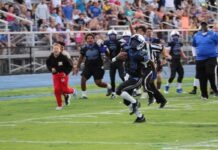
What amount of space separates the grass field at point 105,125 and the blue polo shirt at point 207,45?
4.11 ft

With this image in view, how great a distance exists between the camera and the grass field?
1523cm

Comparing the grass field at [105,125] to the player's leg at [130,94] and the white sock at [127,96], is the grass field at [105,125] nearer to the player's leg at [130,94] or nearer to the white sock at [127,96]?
the player's leg at [130,94]

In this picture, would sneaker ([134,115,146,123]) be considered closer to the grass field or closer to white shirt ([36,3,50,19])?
the grass field

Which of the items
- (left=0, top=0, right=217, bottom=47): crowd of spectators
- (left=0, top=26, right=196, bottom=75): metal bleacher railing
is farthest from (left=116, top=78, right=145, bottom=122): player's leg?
(left=0, top=26, right=196, bottom=75): metal bleacher railing

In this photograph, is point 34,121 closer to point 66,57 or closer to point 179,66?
point 66,57

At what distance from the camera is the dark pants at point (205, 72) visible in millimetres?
24308

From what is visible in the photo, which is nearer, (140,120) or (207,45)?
(140,120)

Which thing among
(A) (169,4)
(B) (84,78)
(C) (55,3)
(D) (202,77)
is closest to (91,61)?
(B) (84,78)

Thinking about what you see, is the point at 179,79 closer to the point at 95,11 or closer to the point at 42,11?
the point at 42,11

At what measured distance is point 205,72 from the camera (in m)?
24.5

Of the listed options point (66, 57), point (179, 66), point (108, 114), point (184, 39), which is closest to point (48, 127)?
point (108, 114)

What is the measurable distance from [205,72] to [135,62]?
601 centimetres

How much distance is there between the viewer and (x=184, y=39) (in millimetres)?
43094

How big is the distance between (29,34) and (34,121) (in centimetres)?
1792
